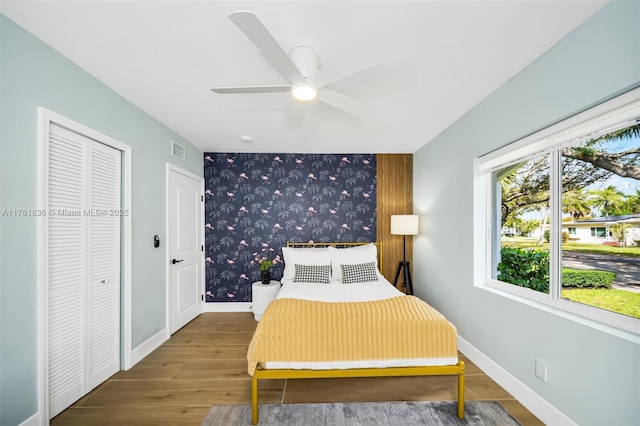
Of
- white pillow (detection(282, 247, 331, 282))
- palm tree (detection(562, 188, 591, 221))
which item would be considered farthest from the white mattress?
palm tree (detection(562, 188, 591, 221))

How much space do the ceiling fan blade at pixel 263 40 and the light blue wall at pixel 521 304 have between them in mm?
1674

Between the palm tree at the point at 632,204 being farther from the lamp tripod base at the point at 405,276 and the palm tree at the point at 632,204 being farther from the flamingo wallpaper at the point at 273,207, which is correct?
the flamingo wallpaper at the point at 273,207

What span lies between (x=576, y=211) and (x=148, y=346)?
3985mm

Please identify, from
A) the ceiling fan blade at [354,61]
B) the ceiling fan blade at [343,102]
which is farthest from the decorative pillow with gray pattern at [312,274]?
the ceiling fan blade at [354,61]

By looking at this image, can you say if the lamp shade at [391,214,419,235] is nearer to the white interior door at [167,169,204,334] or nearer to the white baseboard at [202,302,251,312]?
the white baseboard at [202,302,251,312]

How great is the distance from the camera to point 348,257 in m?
3.85

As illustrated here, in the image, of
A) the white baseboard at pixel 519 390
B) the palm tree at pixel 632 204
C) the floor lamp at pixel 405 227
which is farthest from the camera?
the floor lamp at pixel 405 227

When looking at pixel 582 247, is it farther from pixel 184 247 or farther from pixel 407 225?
pixel 184 247

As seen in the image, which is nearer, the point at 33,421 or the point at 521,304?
the point at 33,421

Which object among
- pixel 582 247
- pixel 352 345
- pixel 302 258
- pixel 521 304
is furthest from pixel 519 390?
pixel 302 258

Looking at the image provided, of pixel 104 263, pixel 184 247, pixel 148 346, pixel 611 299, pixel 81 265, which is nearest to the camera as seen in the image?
pixel 611 299

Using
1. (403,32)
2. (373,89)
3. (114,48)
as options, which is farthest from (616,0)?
(114,48)

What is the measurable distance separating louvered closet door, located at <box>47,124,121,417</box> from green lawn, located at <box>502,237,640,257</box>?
11.8 ft

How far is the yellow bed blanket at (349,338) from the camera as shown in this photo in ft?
6.82
